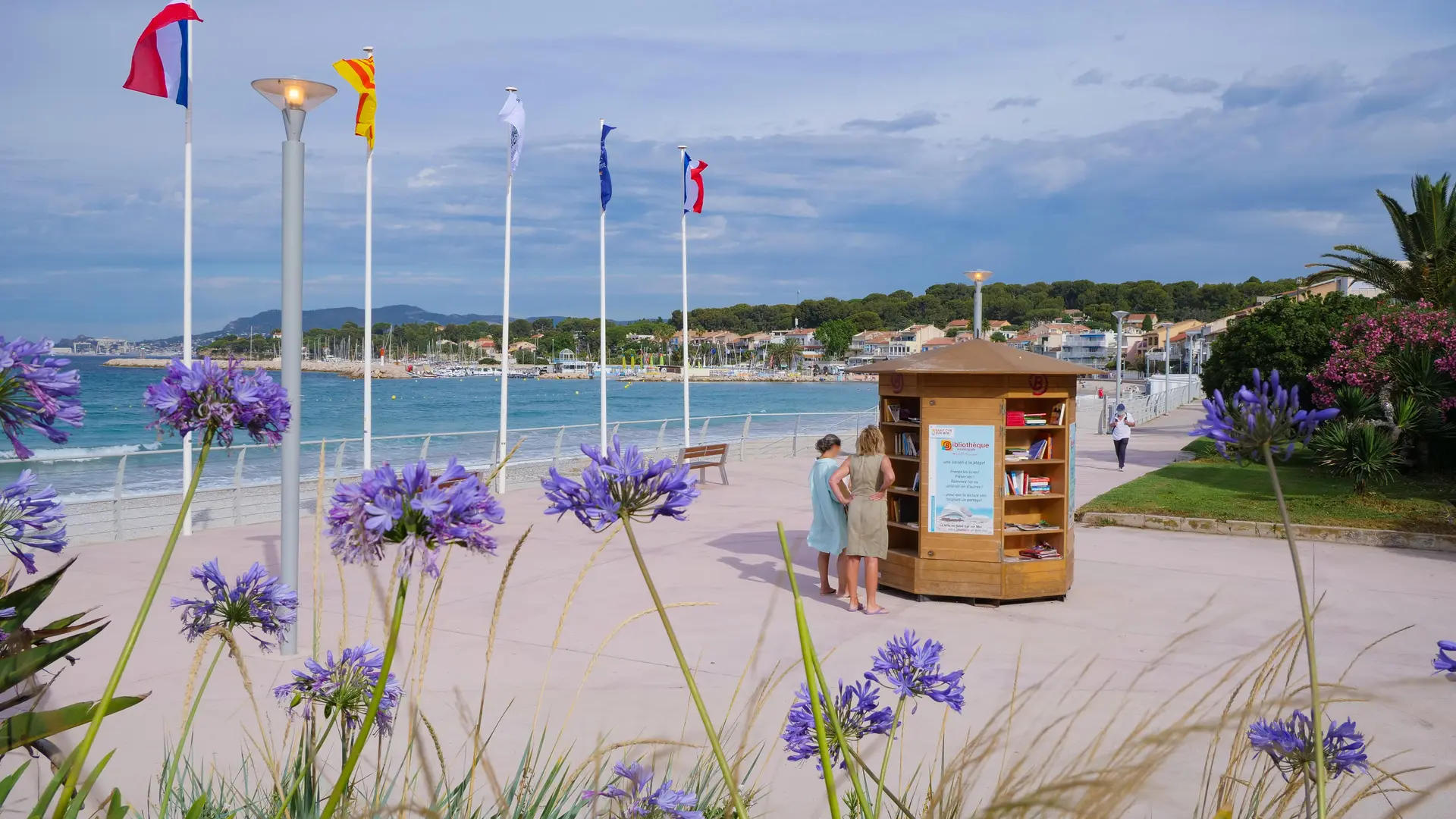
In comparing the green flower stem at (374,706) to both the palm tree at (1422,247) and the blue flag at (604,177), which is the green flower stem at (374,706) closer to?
the blue flag at (604,177)

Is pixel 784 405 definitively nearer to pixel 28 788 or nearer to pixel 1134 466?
pixel 1134 466

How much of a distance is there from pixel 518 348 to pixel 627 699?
186m

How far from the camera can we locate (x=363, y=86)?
15016 mm

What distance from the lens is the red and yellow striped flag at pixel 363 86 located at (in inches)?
586

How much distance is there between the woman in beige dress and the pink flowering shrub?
33.6 feet

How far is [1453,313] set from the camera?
15.8 meters

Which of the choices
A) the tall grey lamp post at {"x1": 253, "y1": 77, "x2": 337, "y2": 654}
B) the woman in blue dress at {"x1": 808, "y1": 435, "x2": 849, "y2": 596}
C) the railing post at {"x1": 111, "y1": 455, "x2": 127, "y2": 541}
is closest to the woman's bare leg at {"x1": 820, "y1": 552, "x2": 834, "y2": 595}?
the woman in blue dress at {"x1": 808, "y1": 435, "x2": 849, "y2": 596}

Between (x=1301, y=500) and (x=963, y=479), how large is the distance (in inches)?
297

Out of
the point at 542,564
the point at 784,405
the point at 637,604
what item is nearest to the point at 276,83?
the point at 637,604

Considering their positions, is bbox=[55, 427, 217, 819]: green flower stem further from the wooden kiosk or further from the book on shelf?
the book on shelf

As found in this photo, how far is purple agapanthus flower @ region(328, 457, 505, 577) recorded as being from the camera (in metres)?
1.19

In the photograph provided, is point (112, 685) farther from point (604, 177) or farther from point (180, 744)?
point (604, 177)

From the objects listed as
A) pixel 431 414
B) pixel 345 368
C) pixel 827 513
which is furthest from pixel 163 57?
pixel 345 368

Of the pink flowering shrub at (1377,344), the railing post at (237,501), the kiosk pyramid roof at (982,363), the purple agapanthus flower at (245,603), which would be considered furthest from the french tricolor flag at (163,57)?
the pink flowering shrub at (1377,344)
